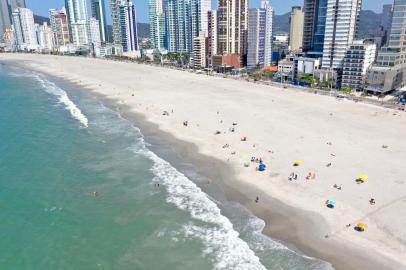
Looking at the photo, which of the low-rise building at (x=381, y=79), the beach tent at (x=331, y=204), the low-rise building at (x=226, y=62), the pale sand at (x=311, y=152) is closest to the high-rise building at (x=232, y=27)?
the low-rise building at (x=226, y=62)

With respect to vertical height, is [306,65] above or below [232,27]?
below

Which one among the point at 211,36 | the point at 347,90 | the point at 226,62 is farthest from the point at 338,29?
the point at 211,36

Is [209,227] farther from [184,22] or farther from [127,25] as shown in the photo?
[127,25]

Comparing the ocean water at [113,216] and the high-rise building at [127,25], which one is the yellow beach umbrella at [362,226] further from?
the high-rise building at [127,25]

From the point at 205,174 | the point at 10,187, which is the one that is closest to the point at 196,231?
the point at 205,174

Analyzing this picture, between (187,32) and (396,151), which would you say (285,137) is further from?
(187,32)

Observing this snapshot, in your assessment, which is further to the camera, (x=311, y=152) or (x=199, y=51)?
(x=199, y=51)

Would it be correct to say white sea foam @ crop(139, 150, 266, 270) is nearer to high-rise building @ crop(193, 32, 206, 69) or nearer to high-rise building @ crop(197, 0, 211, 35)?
high-rise building @ crop(193, 32, 206, 69)
